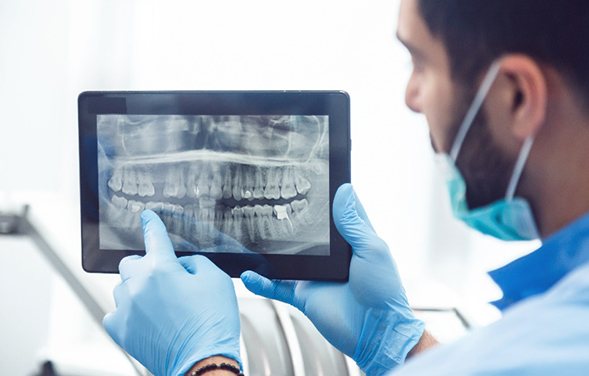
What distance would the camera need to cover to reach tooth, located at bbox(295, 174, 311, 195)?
936 millimetres

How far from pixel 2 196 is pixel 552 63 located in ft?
3.89

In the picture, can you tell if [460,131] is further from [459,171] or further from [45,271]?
[45,271]

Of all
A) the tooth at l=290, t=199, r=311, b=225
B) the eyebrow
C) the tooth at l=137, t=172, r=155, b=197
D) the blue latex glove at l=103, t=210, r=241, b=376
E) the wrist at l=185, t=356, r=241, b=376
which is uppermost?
the eyebrow

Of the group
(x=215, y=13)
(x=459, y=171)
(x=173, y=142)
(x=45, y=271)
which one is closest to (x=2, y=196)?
(x=45, y=271)

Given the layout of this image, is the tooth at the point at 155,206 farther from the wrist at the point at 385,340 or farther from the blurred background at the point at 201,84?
the blurred background at the point at 201,84

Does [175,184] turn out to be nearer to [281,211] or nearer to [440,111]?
[281,211]

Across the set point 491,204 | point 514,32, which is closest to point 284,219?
point 491,204

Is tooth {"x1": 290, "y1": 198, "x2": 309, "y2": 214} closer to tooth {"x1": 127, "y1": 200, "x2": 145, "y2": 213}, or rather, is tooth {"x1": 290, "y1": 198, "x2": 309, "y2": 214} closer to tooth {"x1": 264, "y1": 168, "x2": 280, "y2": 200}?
tooth {"x1": 264, "y1": 168, "x2": 280, "y2": 200}

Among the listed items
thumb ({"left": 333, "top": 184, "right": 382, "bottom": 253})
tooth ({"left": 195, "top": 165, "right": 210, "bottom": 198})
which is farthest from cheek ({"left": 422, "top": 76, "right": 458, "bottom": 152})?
tooth ({"left": 195, "top": 165, "right": 210, "bottom": 198})

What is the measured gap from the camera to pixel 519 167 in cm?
64

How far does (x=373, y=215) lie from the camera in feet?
4.99

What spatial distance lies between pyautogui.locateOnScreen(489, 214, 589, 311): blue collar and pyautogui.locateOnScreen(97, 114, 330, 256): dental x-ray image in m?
0.27

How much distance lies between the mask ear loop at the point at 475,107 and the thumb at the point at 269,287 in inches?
13.8

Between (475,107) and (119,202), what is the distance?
1.65 feet
